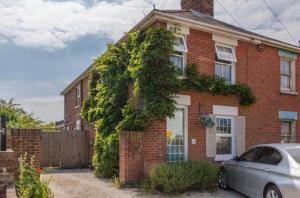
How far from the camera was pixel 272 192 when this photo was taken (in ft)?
25.9

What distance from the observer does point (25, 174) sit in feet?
20.1

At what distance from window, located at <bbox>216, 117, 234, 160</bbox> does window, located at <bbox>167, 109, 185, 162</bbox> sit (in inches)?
64.6

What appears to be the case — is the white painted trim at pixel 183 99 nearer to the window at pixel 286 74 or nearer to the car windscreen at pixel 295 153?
the car windscreen at pixel 295 153

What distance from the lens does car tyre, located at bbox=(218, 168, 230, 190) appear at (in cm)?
1063

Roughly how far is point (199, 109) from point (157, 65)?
2381mm

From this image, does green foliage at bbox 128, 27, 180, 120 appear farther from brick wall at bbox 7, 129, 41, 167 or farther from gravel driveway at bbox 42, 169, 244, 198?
brick wall at bbox 7, 129, 41, 167

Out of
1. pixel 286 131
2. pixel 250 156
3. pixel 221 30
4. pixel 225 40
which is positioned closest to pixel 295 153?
pixel 250 156

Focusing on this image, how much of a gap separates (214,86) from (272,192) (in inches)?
196

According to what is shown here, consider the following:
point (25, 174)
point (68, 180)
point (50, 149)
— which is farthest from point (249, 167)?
point (50, 149)

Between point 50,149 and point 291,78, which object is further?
point 50,149

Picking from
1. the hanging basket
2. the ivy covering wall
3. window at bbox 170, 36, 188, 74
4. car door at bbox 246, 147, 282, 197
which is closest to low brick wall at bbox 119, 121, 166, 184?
the ivy covering wall

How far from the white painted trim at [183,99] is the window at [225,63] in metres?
1.98

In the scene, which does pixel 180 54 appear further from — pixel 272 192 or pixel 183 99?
pixel 272 192

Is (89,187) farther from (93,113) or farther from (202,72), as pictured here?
(202,72)
